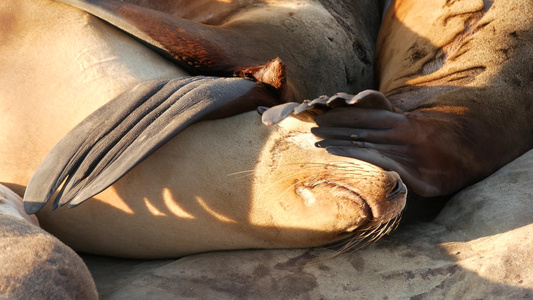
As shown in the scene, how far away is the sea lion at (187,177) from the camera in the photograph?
2400 mm

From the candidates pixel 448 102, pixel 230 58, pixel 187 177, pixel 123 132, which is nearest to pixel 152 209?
pixel 187 177

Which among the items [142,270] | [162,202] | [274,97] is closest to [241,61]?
[274,97]

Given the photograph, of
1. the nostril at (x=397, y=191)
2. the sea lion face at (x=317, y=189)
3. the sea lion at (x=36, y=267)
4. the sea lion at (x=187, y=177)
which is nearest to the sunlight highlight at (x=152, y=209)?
the sea lion at (x=187, y=177)

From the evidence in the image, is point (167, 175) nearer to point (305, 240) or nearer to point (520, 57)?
point (305, 240)

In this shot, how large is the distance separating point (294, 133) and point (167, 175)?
0.52m

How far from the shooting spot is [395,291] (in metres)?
2.25

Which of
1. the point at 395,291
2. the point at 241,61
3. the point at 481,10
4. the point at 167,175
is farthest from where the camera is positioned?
the point at 481,10

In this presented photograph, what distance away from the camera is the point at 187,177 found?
2492mm

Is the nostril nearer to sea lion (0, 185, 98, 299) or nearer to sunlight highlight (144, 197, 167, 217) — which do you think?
sunlight highlight (144, 197, 167, 217)

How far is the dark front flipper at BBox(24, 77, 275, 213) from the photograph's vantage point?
2307mm

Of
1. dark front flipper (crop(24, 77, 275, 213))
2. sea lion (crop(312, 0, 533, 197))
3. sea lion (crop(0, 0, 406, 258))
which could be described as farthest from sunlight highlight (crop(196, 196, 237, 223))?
sea lion (crop(312, 0, 533, 197))

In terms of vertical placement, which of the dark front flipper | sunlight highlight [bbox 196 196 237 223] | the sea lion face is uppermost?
the dark front flipper

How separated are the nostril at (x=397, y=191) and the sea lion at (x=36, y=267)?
107cm

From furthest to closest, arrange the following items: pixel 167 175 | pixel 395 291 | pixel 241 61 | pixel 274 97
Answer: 1. pixel 241 61
2. pixel 274 97
3. pixel 167 175
4. pixel 395 291
